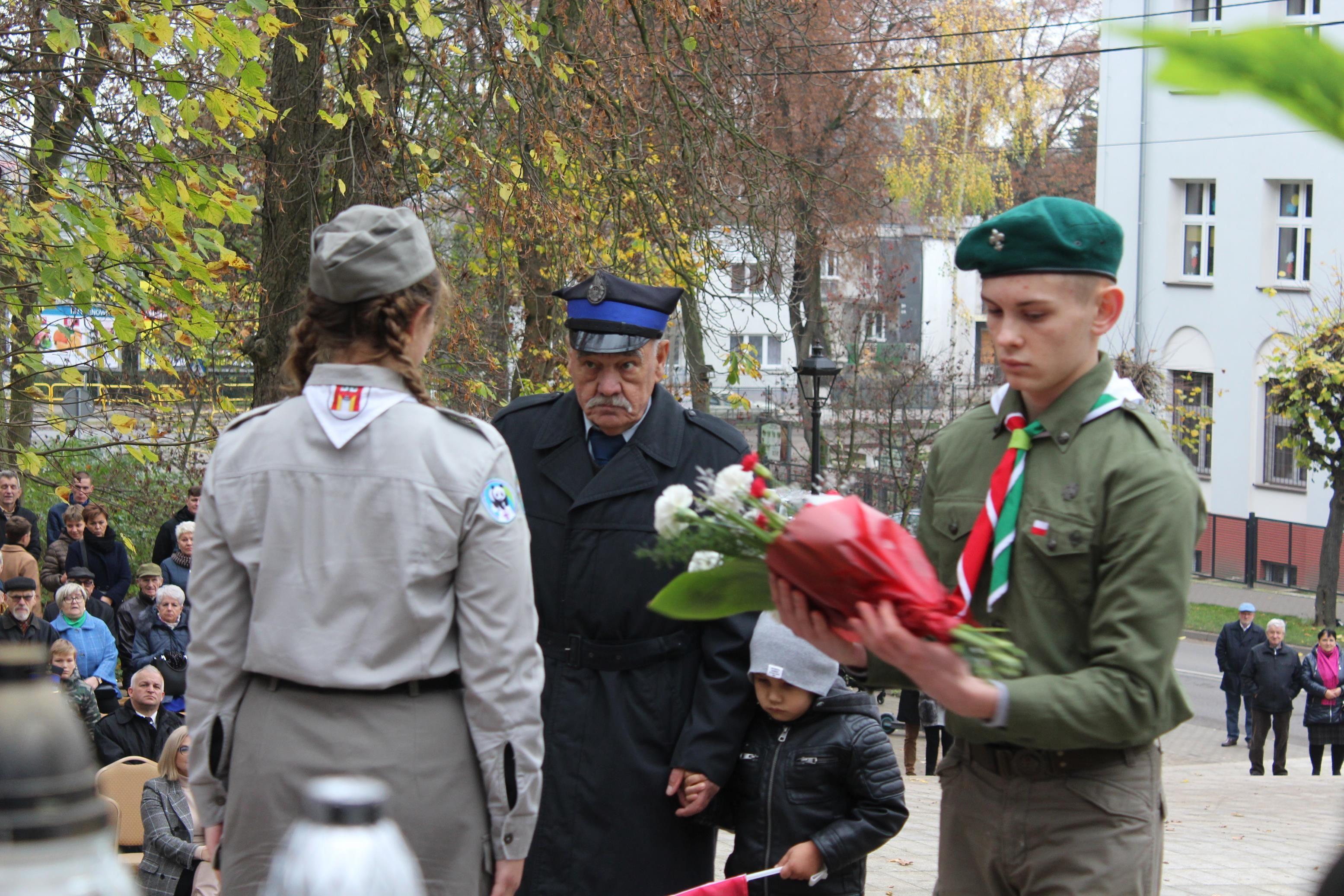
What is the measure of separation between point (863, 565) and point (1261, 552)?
26822 mm

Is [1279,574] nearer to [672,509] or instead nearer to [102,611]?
[102,611]

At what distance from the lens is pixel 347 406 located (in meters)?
2.61

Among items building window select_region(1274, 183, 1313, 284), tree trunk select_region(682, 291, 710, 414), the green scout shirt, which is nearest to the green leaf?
the green scout shirt

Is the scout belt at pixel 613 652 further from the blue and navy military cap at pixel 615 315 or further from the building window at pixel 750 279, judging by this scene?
the building window at pixel 750 279

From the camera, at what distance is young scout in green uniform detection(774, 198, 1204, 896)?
225 cm

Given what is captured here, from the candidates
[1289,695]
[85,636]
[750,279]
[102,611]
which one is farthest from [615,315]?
[1289,695]

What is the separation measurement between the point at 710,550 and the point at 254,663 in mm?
903

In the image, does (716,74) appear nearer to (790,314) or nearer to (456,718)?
(790,314)

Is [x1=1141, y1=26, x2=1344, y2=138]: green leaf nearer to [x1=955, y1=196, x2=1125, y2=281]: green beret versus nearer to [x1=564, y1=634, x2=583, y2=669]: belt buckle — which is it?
[x1=955, y1=196, x2=1125, y2=281]: green beret

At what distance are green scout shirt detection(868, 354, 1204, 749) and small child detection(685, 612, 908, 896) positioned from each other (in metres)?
1.38

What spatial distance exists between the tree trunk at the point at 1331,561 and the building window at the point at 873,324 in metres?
9.67

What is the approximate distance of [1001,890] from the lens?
250cm

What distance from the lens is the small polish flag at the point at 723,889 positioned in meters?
3.55

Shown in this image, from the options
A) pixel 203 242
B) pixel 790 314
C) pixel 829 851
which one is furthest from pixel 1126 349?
pixel 829 851
